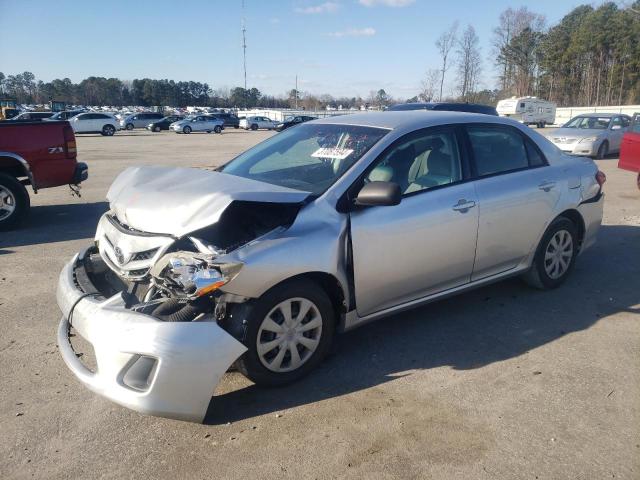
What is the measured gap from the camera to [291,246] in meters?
3.14

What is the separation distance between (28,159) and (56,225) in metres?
1.07

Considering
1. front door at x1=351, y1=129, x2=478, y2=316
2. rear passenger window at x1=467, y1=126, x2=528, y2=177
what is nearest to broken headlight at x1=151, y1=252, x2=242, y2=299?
front door at x1=351, y1=129, x2=478, y2=316

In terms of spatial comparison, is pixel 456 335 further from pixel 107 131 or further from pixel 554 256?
pixel 107 131

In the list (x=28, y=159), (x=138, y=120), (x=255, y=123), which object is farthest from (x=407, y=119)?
(x=255, y=123)

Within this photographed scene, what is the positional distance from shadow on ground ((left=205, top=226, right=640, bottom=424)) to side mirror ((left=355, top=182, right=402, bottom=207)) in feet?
3.87

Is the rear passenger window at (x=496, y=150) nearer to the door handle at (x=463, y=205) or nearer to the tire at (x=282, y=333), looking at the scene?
the door handle at (x=463, y=205)

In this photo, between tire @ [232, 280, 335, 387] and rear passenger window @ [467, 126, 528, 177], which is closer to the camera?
tire @ [232, 280, 335, 387]

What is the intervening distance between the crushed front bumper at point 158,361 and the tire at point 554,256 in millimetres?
3205

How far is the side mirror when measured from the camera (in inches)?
130

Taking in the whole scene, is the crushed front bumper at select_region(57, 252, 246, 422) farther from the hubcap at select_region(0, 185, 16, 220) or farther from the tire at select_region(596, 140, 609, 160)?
the tire at select_region(596, 140, 609, 160)

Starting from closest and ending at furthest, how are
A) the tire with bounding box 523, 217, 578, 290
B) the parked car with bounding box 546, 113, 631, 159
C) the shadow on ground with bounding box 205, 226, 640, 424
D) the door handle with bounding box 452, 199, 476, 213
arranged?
the shadow on ground with bounding box 205, 226, 640, 424 → the door handle with bounding box 452, 199, 476, 213 → the tire with bounding box 523, 217, 578, 290 → the parked car with bounding box 546, 113, 631, 159

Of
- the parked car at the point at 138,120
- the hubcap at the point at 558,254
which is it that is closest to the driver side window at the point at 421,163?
the hubcap at the point at 558,254

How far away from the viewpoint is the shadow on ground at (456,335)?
3289mm

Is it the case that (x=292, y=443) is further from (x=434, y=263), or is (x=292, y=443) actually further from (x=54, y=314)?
(x=54, y=314)
